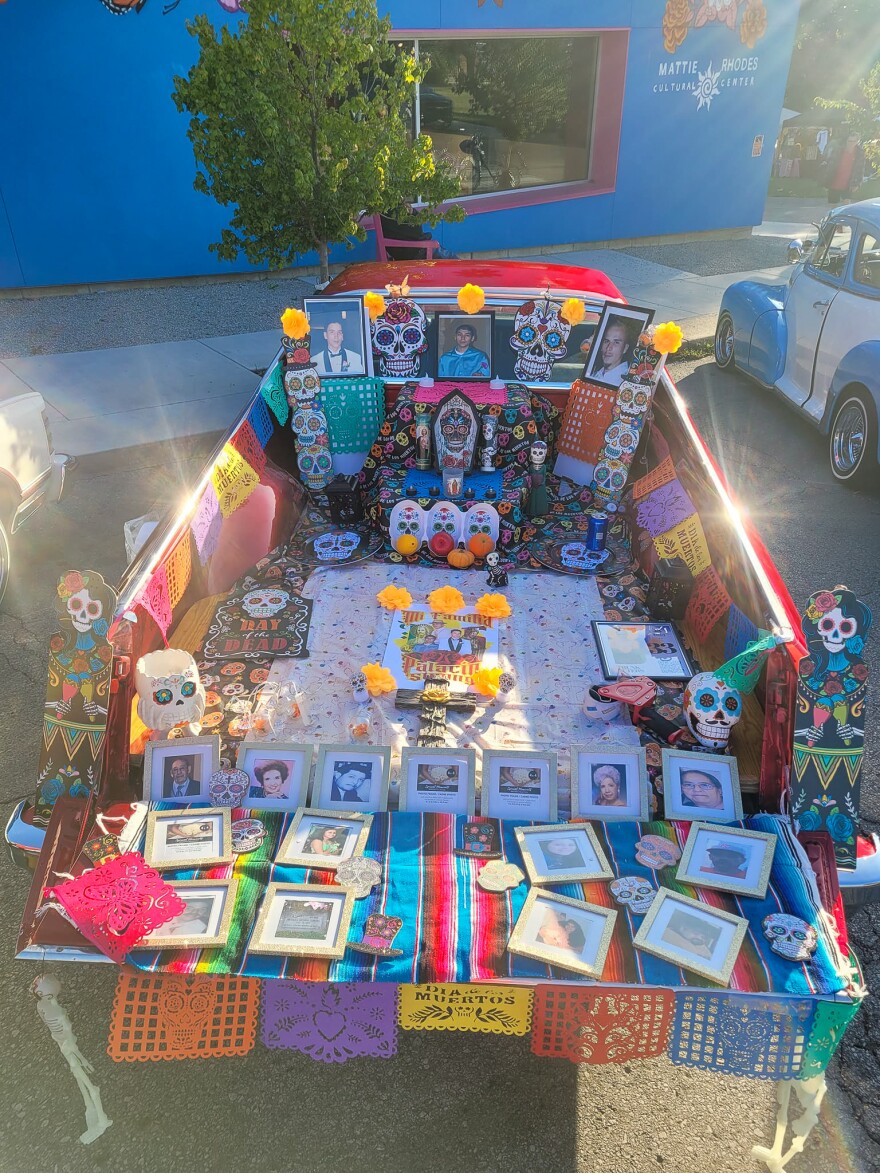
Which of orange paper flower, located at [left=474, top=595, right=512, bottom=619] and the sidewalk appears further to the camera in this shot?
the sidewalk

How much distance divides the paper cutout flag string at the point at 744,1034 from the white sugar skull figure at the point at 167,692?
7.35 feet

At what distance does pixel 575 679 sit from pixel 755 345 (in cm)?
563

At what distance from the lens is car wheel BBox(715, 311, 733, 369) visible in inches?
362

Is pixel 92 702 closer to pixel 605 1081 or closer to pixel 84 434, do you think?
pixel 605 1081

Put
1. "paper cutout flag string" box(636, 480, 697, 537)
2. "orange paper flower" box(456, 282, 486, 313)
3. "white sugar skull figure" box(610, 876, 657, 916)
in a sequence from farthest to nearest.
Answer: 1. "orange paper flower" box(456, 282, 486, 313)
2. "paper cutout flag string" box(636, 480, 697, 537)
3. "white sugar skull figure" box(610, 876, 657, 916)

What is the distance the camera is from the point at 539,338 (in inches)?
245

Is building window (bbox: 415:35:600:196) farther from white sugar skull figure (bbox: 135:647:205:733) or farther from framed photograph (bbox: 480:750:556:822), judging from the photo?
framed photograph (bbox: 480:750:556:822)

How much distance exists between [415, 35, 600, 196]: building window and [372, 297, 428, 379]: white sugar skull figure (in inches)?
313

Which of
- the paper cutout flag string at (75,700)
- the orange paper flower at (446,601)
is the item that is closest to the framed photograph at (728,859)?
the orange paper flower at (446,601)

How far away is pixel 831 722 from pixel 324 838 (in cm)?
192

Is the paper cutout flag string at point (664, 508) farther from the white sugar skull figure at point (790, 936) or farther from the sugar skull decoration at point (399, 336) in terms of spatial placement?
the white sugar skull figure at point (790, 936)

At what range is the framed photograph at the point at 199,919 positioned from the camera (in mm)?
2770

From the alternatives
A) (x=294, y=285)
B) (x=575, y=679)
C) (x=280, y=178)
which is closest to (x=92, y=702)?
(x=575, y=679)

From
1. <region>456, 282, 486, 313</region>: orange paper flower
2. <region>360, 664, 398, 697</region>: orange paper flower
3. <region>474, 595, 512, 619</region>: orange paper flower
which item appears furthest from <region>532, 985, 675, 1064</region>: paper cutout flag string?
<region>456, 282, 486, 313</region>: orange paper flower
